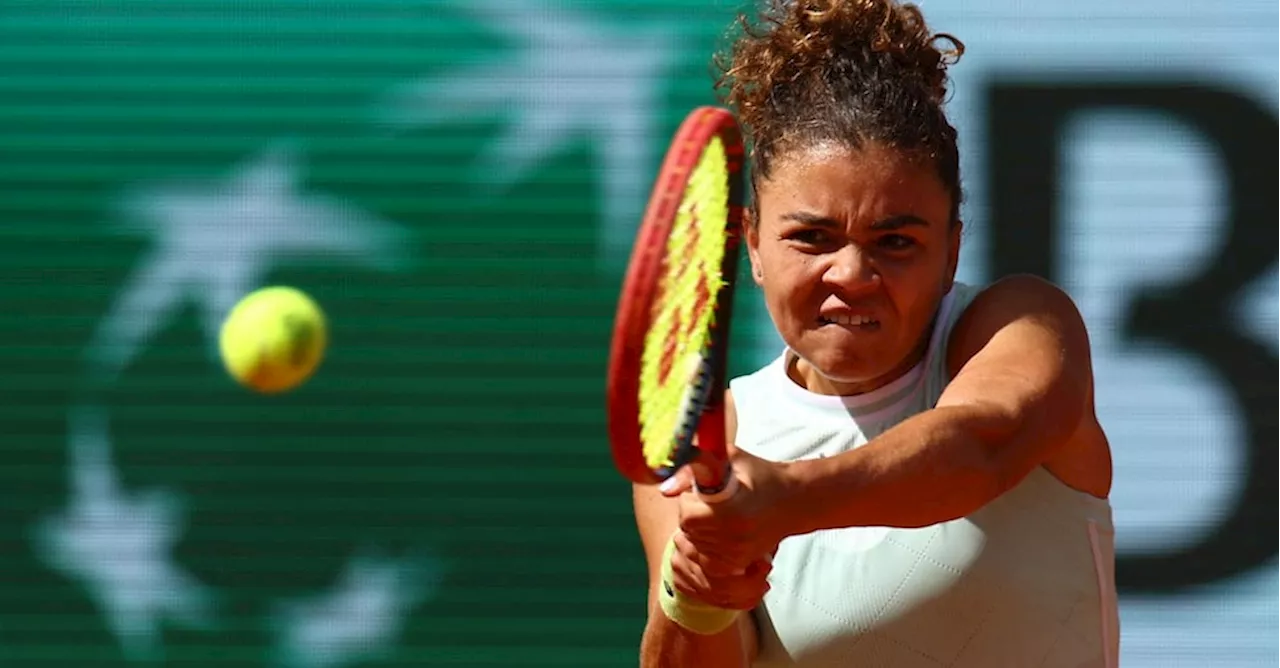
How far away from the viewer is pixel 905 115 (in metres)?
2.20

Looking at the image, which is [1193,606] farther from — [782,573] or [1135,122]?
[782,573]

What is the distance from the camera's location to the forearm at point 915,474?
5.93 ft

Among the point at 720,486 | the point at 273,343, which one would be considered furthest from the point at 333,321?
Result: the point at 720,486

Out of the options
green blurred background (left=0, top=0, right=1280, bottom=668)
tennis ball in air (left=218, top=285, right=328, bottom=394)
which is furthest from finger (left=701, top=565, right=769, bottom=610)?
green blurred background (left=0, top=0, right=1280, bottom=668)

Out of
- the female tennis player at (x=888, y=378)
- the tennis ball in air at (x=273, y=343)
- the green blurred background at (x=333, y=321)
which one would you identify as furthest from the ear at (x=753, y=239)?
the green blurred background at (x=333, y=321)

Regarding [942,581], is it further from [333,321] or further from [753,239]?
[333,321]

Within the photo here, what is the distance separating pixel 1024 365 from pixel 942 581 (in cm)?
33

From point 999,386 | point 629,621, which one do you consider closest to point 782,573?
point 999,386

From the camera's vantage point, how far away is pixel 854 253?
213cm

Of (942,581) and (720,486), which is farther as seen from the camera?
(942,581)

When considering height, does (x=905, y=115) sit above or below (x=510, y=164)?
below

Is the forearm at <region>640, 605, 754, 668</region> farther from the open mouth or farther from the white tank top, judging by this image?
the open mouth

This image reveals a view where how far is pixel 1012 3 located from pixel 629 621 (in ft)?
6.43

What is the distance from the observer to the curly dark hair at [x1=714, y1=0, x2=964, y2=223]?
2197 mm
